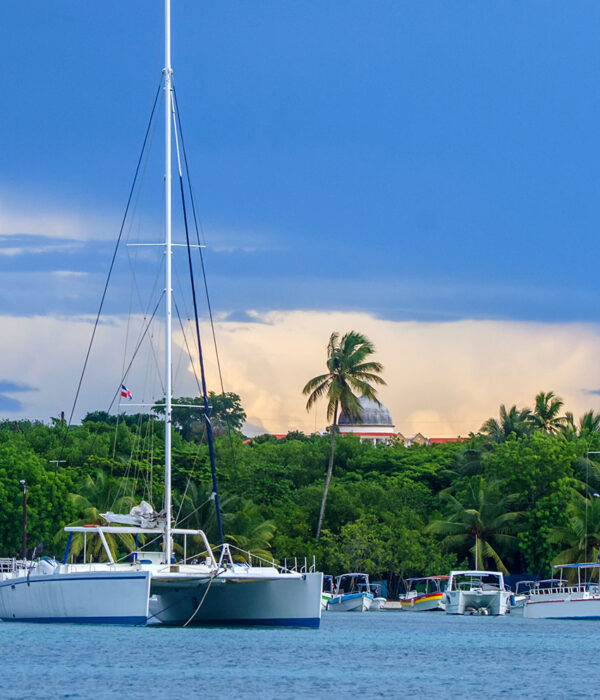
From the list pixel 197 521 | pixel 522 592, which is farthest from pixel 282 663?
pixel 522 592

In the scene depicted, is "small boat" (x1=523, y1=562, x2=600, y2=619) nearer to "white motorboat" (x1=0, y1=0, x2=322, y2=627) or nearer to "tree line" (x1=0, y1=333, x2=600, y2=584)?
"tree line" (x1=0, y1=333, x2=600, y2=584)

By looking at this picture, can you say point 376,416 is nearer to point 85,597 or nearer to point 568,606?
point 568,606

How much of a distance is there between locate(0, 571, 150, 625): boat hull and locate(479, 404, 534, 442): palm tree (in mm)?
53797

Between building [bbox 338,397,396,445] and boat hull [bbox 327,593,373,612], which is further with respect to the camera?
building [bbox 338,397,396,445]

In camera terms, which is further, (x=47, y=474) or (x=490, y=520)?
(x=490, y=520)

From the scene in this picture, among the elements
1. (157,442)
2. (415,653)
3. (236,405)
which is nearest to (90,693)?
(415,653)

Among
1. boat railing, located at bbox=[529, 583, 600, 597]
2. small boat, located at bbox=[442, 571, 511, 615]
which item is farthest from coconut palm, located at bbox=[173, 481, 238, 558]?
boat railing, located at bbox=[529, 583, 600, 597]

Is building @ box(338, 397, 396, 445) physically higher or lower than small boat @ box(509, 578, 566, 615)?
higher

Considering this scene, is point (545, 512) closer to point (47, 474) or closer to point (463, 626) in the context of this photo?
point (463, 626)

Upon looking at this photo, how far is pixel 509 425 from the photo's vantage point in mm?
89375

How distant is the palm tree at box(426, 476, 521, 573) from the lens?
7281cm

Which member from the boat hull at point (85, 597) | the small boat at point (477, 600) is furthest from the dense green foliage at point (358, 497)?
the boat hull at point (85, 597)

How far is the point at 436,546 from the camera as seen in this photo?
7494 cm

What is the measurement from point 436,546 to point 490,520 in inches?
148
